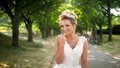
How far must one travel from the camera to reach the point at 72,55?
3775 millimetres

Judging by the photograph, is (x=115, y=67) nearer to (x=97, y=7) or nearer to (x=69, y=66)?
(x=69, y=66)

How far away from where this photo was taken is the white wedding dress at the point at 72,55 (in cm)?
377

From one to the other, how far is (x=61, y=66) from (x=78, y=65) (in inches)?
9.2

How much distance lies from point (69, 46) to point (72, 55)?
126 millimetres

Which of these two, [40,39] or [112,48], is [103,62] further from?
[40,39]

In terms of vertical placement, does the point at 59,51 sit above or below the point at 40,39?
above

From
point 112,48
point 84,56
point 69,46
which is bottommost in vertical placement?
point 112,48

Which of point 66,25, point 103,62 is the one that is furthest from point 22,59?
point 66,25

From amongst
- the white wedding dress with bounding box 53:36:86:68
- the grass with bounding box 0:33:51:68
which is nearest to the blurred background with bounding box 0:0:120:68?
the grass with bounding box 0:33:51:68

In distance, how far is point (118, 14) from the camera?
140 feet

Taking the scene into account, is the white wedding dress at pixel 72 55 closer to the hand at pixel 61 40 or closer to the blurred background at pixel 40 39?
the hand at pixel 61 40

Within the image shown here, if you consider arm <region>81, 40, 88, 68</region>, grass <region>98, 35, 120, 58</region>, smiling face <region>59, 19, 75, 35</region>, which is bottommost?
grass <region>98, 35, 120, 58</region>

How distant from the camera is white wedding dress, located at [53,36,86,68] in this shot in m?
3.77

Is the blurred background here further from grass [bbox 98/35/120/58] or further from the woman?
the woman
